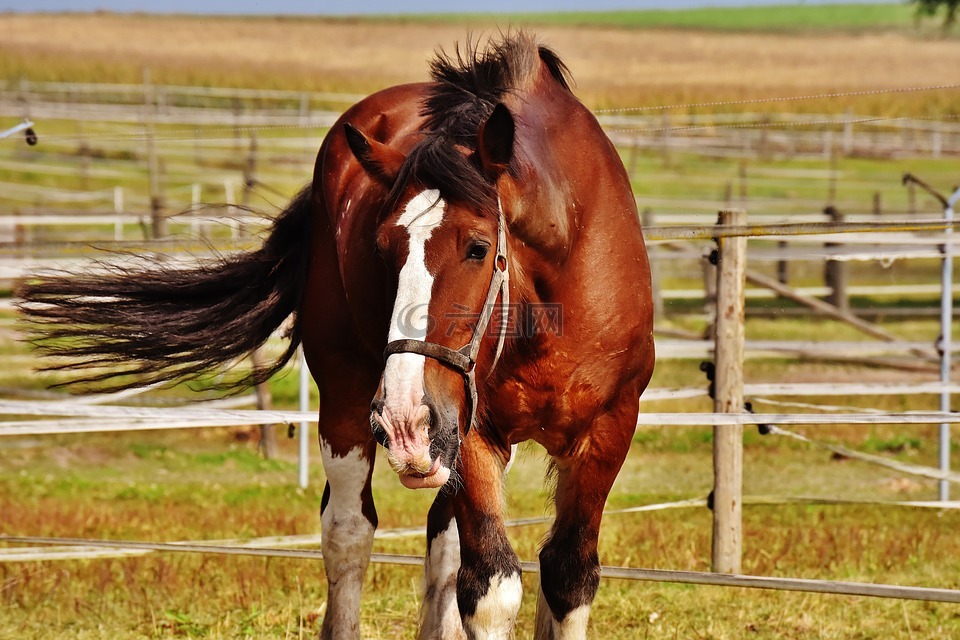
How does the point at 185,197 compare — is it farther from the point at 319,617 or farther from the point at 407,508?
the point at 319,617

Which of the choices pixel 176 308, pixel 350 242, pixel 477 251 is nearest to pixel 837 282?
pixel 176 308

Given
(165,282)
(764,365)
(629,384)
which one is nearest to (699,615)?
(629,384)

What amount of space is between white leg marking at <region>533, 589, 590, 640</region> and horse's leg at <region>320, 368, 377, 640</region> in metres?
0.77

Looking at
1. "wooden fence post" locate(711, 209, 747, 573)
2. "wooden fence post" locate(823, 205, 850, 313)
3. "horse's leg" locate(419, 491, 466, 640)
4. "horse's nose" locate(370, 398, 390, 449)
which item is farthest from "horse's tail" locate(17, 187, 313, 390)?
"wooden fence post" locate(823, 205, 850, 313)

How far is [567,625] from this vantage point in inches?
133

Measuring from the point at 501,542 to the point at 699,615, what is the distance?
5.72 feet

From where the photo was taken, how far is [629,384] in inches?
134

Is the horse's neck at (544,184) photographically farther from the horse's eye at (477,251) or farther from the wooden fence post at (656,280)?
the wooden fence post at (656,280)

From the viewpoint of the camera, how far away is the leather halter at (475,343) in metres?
2.68

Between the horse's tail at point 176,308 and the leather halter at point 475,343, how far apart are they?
59.1 inches

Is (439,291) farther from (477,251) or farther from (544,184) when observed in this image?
(544,184)

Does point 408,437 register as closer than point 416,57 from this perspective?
Yes

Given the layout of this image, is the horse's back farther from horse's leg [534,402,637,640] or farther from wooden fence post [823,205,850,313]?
wooden fence post [823,205,850,313]

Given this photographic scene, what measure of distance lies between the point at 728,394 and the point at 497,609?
238cm
